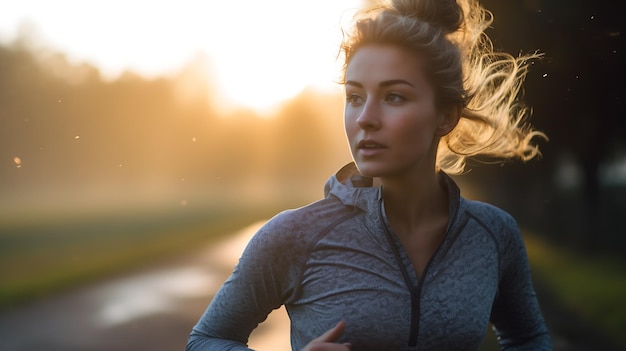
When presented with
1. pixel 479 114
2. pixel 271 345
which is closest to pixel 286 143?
pixel 271 345

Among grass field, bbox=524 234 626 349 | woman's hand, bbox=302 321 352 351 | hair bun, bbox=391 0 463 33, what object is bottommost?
grass field, bbox=524 234 626 349

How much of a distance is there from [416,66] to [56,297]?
35.1 ft

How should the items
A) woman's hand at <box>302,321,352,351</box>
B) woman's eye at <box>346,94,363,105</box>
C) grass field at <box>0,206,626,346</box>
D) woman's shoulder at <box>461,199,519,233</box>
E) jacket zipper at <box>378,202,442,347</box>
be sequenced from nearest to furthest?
woman's hand at <box>302,321,352,351</box>, jacket zipper at <box>378,202,442,347</box>, woman's eye at <box>346,94,363,105</box>, woman's shoulder at <box>461,199,519,233</box>, grass field at <box>0,206,626,346</box>

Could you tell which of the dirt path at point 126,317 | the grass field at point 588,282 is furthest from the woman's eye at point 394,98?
the grass field at point 588,282

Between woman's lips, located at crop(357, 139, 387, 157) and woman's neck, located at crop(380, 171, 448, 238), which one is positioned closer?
woman's lips, located at crop(357, 139, 387, 157)

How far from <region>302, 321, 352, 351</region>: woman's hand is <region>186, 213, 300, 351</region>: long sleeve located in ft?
0.95

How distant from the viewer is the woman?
2.35m

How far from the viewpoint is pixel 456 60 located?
8.61 ft

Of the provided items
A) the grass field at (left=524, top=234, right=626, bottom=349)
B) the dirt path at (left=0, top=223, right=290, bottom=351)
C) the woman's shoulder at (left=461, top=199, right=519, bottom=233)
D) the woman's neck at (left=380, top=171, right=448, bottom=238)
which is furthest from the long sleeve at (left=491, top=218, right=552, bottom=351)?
the grass field at (left=524, top=234, right=626, bottom=349)

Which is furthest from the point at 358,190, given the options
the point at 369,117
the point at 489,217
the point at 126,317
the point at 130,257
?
the point at 130,257

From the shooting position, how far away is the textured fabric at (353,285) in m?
2.34

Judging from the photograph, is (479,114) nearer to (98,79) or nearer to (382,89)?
(382,89)

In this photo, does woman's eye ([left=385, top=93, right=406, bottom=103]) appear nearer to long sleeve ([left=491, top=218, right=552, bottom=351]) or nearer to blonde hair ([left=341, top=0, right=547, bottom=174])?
blonde hair ([left=341, top=0, right=547, bottom=174])

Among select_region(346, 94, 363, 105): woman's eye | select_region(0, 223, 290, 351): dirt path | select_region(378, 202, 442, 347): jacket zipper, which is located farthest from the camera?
select_region(0, 223, 290, 351): dirt path
